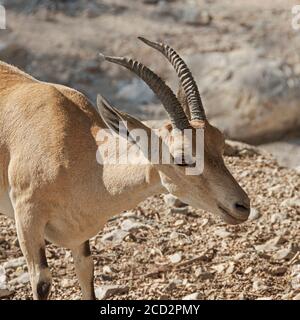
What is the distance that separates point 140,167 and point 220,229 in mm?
2980

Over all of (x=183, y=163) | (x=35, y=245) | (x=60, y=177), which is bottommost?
Result: (x=35, y=245)

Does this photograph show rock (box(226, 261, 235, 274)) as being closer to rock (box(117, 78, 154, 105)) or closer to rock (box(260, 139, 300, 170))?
rock (box(260, 139, 300, 170))

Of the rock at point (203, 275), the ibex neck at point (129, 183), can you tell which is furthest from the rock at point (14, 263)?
the ibex neck at point (129, 183)

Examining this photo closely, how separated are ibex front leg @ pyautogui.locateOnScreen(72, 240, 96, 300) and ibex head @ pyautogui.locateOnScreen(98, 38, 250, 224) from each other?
157 centimetres

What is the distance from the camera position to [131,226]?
1086cm

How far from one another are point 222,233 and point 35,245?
2.98 metres

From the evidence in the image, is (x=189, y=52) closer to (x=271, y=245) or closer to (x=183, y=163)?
(x=271, y=245)

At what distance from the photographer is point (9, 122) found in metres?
8.70

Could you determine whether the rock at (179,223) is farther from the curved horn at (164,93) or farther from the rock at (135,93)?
the curved horn at (164,93)

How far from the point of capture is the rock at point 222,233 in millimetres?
10695

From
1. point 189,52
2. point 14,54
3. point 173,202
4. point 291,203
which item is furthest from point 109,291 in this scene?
point 14,54

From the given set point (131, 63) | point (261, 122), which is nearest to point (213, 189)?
point (131, 63)

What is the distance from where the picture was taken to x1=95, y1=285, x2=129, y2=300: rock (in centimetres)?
945

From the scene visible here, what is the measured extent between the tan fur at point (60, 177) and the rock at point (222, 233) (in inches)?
93.7
